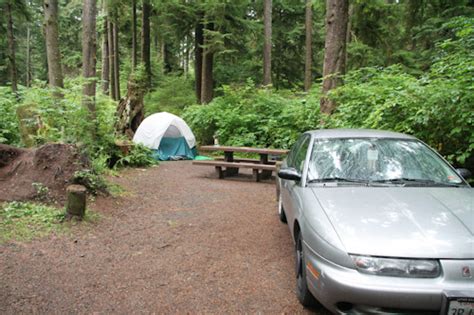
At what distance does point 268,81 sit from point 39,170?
12.5 m

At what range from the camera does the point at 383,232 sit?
2.58m

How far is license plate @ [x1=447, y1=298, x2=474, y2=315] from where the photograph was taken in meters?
2.24

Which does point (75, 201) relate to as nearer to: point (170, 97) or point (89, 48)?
point (89, 48)

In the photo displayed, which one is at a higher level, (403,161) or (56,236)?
(403,161)

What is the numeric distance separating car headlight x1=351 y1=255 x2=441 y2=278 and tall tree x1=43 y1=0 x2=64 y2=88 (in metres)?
10.6

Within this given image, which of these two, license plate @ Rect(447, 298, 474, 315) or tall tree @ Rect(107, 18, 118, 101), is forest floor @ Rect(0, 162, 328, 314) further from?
tall tree @ Rect(107, 18, 118, 101)

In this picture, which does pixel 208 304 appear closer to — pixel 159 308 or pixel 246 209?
pixel 159 308

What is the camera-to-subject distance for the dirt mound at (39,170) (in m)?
5.95

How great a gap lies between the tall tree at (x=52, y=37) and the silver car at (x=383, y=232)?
9500 mm

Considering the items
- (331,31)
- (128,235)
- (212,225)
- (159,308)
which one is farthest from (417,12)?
(159,308)

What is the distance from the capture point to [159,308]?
10.5 feet

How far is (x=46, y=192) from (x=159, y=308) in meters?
3.90

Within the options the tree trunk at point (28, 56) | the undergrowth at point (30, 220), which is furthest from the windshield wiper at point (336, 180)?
the tree trunk at point (28, 56)

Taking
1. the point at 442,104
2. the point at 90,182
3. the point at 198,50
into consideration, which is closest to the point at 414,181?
the point at 442,104
